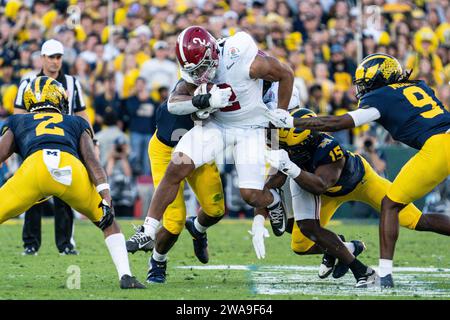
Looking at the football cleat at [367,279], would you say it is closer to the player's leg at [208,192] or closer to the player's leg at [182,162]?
the player's leg at [208,192]

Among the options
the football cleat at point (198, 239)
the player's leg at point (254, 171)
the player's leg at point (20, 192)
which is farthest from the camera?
the football cleat at point (198, 239)

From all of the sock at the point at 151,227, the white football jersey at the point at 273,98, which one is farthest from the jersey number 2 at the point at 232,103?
the sock at the point at 151,227

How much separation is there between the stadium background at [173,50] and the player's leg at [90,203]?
21.0 ft

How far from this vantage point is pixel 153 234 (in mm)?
7305

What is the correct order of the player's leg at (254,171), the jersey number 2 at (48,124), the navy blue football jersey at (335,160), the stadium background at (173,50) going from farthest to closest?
the stadium background at (173,50) → the navy blue football jersey at (335,160) → the player's leg at (254,171) → the jersey number 2 at (48,124)

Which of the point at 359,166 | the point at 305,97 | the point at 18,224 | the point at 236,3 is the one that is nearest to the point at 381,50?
the point at 305,97

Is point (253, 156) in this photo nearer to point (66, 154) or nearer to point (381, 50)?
point (66, 154)

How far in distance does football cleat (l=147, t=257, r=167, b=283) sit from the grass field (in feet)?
0.26

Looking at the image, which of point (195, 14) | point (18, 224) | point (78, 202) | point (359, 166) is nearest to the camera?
point (78, 202)

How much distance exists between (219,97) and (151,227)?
3.54 ft

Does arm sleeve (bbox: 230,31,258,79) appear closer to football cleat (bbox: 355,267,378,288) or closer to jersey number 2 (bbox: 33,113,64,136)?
jersey number 2 (bbox: 33,113,64,136)

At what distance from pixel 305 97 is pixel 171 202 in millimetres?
7154

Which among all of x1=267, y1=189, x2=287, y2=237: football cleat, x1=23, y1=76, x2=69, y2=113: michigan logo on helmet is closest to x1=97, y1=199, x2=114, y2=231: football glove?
x1=23, y1=76, x2=69, y2=113: michigan logo on helmet

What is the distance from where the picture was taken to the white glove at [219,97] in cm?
728
